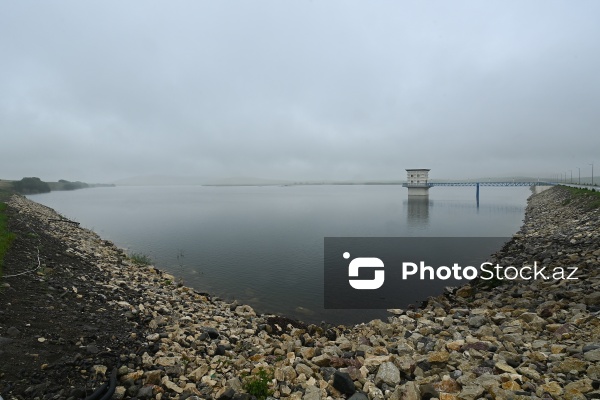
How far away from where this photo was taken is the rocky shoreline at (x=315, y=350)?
597cm

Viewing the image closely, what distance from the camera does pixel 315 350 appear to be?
8.12m

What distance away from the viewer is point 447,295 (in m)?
15.1

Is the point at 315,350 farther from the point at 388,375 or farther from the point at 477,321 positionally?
the point at 477,321

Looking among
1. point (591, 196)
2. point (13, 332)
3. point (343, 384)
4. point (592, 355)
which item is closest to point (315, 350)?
point (343, 384)

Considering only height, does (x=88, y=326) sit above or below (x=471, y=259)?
above

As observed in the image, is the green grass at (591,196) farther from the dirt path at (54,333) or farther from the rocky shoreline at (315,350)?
the dirt path at (54,333)

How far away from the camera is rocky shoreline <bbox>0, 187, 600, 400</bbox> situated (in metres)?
5.97

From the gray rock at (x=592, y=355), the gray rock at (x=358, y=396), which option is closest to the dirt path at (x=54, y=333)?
the gray rock at (x=358, y=396)

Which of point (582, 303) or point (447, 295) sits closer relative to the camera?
point (582, 303)

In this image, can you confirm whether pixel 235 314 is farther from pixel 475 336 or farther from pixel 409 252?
pixel 409 252

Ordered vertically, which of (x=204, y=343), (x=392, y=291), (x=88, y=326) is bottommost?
(x=392, y=291)

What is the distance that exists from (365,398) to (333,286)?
1110 centimetres

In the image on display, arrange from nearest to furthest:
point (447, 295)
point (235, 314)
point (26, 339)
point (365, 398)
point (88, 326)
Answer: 1. point (365, 398)
2. point (26, 339)
3. point (88, 326)
4. point (235, 314)
5. point (447, 295)

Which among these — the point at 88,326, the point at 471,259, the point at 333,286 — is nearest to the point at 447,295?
the point at 333,286
